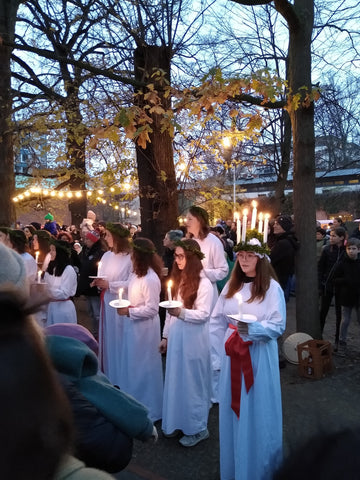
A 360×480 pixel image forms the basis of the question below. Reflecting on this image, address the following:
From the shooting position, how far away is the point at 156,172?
26.5ft

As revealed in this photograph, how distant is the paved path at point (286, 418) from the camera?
3.78 metres

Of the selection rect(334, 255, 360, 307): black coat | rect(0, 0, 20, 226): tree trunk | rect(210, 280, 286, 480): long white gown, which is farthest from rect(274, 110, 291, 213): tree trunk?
rect(210, 280, 286, 480): long white gown

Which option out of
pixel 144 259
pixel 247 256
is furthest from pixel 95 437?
pixel 144 259

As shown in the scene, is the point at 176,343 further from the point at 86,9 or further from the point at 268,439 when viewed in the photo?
the point at 86,9

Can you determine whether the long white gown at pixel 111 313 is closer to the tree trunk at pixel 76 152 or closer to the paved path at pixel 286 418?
the paved path at pixel 286 418

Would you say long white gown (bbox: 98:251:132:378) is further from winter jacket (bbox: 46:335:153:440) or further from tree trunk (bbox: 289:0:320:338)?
winter jacket (bbox: 46:335:153:440)

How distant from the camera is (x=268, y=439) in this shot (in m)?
3.30

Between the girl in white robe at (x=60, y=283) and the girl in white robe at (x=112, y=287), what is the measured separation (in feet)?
1.35

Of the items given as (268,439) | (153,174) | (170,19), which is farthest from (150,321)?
(170,19)

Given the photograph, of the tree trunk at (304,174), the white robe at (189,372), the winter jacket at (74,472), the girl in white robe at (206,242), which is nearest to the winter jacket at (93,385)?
the winter jacket at (74,472)

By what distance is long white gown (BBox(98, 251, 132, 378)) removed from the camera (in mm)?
6047

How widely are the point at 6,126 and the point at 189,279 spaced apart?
284 inches

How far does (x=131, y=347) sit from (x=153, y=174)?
4.05 metres

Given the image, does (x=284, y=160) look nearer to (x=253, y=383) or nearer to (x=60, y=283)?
(x=60, y=283)
